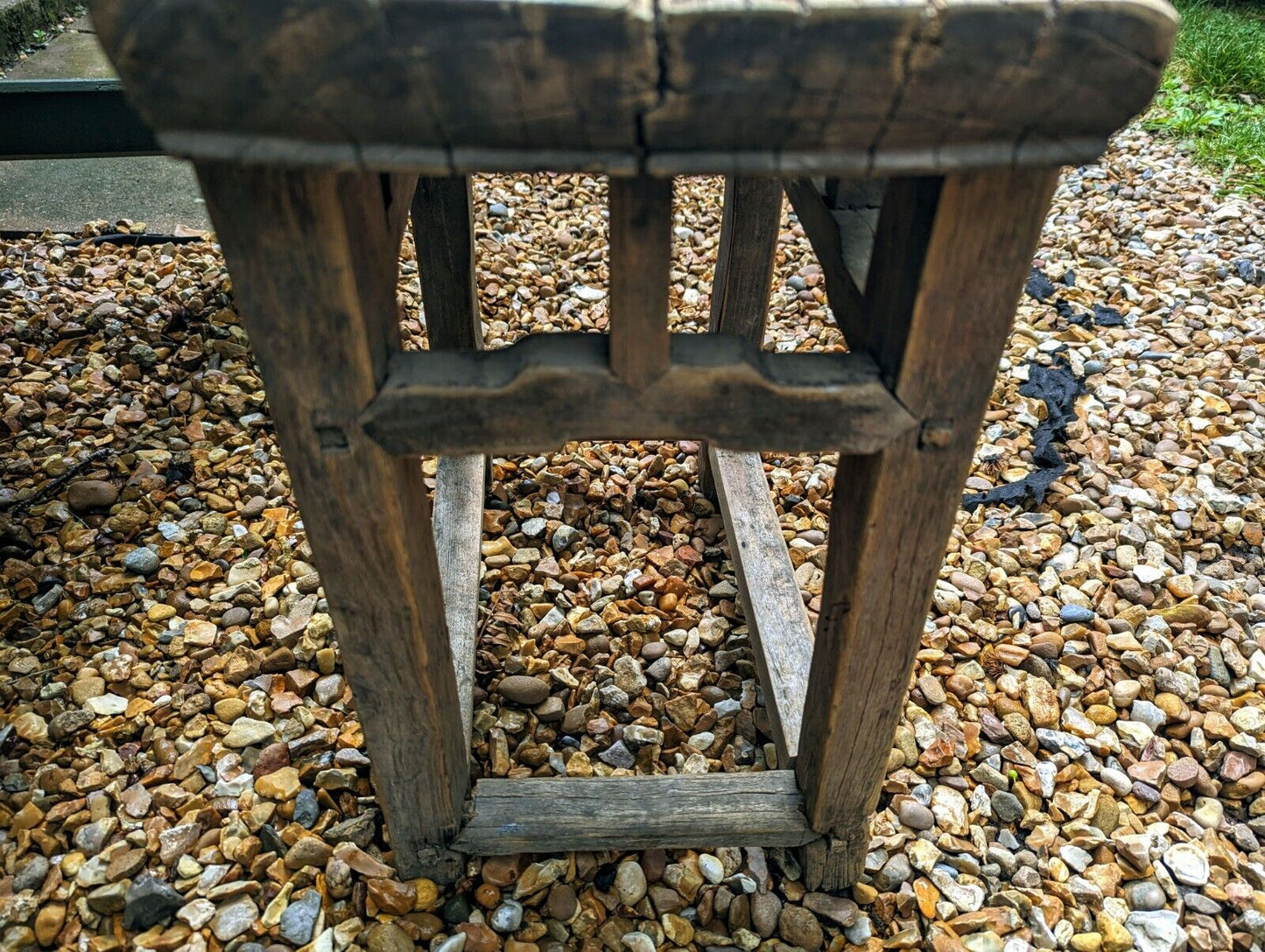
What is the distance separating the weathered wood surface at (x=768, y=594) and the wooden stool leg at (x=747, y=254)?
342 mm

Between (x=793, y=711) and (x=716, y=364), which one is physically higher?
(x=716, y=364)

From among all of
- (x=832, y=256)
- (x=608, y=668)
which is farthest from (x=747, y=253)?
(x=608, y=668)

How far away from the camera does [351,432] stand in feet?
3.42

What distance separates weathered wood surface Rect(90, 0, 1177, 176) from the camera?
0.74 meters

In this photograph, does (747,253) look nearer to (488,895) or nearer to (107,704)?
(488,895)

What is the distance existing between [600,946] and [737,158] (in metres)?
1.28

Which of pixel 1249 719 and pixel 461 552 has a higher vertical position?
pixel 461 552

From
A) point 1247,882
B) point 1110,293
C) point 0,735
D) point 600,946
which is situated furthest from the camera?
point 1110,293

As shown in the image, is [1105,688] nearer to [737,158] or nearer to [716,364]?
[716,364]

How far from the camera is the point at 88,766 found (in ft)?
5.73

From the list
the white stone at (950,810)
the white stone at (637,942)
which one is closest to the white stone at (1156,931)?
the white stone at (950,810)

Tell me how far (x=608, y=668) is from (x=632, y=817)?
48cm

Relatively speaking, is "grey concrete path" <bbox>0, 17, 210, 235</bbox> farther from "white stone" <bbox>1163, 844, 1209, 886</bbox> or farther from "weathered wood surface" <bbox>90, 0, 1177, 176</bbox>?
"white stone" <bbox>1163, 844, 1209, 886</bbox>

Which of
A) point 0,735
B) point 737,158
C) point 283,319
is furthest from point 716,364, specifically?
point 0,735
